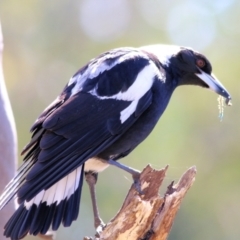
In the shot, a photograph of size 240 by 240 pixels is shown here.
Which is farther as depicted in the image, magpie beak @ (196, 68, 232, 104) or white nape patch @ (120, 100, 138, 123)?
magpie beak @ (196, 68, 232, 104)

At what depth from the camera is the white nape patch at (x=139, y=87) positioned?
10.7 feet

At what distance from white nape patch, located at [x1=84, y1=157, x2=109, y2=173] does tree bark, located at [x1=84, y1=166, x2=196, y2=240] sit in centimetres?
42

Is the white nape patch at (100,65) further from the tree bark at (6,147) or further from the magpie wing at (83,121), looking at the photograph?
the tree bark at (6,147)

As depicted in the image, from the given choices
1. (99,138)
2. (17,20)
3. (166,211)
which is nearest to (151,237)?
(166,211)

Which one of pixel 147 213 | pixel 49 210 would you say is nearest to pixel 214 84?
pixel 147 213

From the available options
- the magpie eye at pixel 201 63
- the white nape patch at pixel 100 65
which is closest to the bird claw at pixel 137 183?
the white nape patch at pixel 100 65

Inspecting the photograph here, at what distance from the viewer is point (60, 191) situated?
3.12 metres

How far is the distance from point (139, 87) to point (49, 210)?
0.74 m

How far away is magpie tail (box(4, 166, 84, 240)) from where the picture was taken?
2957mm

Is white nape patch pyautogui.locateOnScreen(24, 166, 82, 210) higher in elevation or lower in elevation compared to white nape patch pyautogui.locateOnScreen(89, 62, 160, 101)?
lower

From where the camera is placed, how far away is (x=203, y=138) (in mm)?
7820

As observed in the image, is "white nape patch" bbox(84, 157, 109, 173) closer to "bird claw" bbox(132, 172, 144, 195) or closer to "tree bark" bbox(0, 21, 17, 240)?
"bird claw" bbox(132, 172, 144, 195)

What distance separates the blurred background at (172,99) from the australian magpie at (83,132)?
3711 millimetres

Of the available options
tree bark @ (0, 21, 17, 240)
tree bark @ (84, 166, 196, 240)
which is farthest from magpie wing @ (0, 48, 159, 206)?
tree bark @ (0, 21, 17, 240)
